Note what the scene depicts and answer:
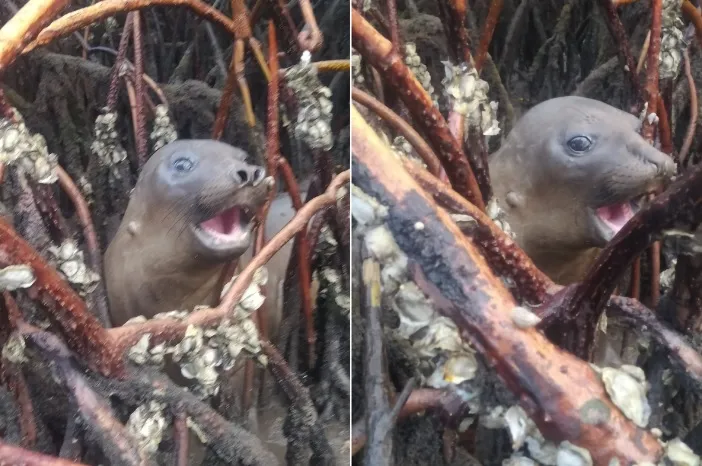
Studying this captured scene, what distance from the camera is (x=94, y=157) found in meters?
0.37

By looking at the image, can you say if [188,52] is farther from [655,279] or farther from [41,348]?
[655,279]

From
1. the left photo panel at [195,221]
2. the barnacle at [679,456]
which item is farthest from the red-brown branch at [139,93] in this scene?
the barnacle at [679,456]

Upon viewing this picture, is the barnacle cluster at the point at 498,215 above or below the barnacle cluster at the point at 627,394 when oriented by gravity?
above

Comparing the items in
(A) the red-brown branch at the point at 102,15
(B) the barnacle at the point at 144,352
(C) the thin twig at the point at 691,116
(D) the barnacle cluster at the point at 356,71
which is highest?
(A) the red-brown branch at the point at 102,15

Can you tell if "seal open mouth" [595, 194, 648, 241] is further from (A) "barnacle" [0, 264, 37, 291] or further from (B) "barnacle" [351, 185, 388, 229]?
(A) "barnacle" [0, 264, 37, 291]

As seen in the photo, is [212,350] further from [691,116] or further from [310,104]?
[691,116]

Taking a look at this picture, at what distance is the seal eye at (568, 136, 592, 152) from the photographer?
38 cm

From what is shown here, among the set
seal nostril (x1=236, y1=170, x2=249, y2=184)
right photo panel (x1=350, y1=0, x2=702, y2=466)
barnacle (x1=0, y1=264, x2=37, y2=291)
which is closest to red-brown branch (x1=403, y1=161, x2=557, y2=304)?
right photo panel (x1=350, y1=0, x2=702, y2=466)

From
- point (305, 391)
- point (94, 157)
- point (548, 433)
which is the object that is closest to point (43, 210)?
point (94, 157)

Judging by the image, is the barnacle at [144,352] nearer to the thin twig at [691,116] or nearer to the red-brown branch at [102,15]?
the red-brown branch at [102,15]

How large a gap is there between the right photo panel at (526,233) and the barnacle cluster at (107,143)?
15 centimetres

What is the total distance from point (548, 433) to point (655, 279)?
5.5 inches

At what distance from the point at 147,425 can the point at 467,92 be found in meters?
0.27

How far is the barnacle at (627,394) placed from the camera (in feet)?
0.95
